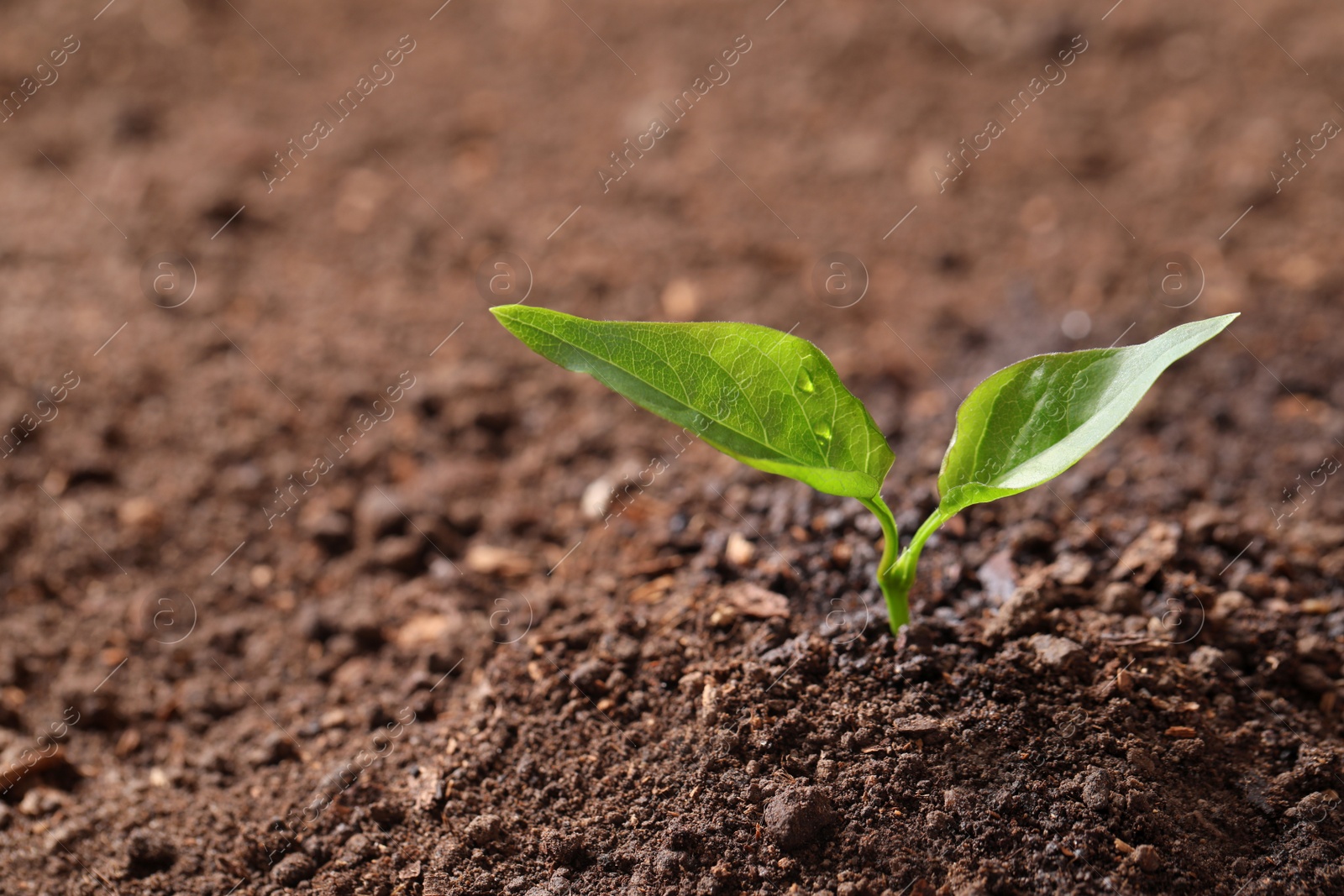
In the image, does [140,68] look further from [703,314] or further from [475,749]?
[475,749]

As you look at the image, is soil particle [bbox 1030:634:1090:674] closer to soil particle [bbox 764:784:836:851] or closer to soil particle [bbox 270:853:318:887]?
soil particle [bbox 764:784:836:851]

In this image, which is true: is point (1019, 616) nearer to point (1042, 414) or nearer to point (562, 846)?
point (1042, 414)

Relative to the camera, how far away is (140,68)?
10.5ft

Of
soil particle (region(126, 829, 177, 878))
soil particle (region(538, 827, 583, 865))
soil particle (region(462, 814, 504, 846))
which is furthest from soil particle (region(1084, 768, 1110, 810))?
soil particle (region(126, 829, 177, 878))

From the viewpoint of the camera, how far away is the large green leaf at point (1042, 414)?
1.06m

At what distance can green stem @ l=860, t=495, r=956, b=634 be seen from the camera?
120cm

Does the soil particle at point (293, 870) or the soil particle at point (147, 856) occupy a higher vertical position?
the soil particle at point (147, 856)

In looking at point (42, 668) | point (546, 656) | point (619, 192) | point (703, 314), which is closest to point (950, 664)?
point (546, 656)

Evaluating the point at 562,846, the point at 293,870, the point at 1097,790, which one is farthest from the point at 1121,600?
the point at 293,870

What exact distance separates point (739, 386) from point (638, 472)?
0.90 meters

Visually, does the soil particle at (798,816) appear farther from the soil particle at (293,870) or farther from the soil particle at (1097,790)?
the soil particle at (293,870)

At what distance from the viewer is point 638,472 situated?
2027 millimetres

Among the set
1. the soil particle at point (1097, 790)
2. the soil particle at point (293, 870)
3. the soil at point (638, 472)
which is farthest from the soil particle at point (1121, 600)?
the soil particle at point (293, 870)

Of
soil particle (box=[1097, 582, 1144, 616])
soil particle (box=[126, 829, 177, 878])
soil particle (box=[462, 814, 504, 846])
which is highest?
soil particle (box=[126, 829, 177, 878])
